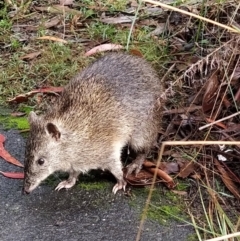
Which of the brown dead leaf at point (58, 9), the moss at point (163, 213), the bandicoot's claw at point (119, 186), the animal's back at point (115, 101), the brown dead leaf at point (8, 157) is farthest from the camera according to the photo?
the brown dead leaf at point (58, 9)

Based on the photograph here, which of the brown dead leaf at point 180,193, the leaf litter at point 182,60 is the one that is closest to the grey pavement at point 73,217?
the brown dead leaf at point 180,193

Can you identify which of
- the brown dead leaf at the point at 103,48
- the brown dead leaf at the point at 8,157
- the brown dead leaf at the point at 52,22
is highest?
the brown dead leaf at the point at 103,48

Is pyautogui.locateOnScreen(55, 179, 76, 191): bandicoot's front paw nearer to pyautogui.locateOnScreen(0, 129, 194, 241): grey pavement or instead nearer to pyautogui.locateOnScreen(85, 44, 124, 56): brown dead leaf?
pyautogui.locateOnScreen(0, 129, 194, 241): grey pavement

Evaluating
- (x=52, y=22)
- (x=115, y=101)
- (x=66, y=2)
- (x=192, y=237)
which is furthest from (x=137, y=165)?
(x=66, y=2)

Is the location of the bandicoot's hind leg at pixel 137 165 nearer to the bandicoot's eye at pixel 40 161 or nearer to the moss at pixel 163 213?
the moss at pixel 163 213

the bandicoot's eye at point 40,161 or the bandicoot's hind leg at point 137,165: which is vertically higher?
the bandicoot's eye at point 40,161

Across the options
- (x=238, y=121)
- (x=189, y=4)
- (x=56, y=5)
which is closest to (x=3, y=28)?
(x=56, y=5)

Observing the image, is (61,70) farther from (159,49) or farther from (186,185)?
(186,185)
